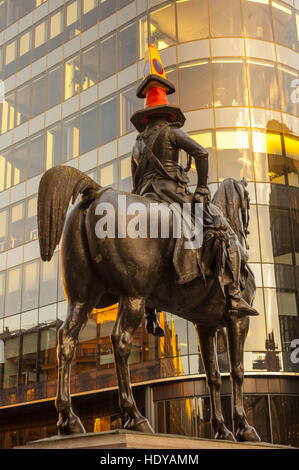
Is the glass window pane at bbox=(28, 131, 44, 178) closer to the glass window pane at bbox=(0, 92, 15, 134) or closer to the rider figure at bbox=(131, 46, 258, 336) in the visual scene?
the glass window pane at bbox=(0, 92, 15, 134)

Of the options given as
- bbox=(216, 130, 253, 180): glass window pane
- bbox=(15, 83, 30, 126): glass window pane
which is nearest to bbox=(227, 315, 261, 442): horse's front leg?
bbox=(216, 130, 253, 180): glass window pane

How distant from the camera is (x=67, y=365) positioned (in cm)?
648

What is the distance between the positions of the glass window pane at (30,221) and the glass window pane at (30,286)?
5.00ft

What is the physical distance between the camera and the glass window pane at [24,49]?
3798cm

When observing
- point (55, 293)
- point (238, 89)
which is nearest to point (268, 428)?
point (55, 293)

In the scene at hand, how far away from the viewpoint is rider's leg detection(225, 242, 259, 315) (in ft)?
25.0

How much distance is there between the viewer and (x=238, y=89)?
1126 inches

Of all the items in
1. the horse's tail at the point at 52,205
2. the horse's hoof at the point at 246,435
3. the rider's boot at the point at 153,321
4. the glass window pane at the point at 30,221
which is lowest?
the horse's hoof at the point at 246,435

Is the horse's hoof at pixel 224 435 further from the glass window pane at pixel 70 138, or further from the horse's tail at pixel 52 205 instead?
the glass window pane at pixel 70 138

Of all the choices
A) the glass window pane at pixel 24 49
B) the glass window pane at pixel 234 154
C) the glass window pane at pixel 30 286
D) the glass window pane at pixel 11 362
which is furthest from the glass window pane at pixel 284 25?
the glass window pane at pixel 11 362

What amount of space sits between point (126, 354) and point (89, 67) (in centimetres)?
2930

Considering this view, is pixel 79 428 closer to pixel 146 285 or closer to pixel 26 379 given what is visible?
pixel 146 285

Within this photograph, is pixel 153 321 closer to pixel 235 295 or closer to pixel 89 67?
pixel 235 295

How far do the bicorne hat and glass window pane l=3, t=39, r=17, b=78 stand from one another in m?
32.2
